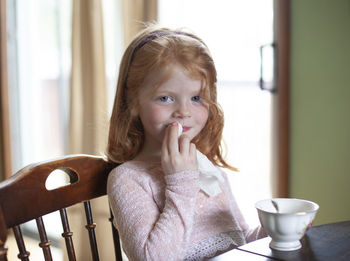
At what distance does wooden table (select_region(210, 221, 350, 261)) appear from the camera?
72 cm

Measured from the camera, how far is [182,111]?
1.03 metres

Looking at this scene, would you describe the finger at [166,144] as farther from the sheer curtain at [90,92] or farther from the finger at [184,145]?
the sheer curtain at [90,92]

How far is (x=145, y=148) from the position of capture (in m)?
1.16

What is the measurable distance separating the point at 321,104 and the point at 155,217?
0.94m

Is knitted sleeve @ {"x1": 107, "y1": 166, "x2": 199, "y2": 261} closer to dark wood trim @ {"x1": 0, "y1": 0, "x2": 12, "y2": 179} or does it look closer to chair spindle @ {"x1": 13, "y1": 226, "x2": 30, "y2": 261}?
chair spindle @ {"x1": 13, "y1": 226, "x2": 30, "y2": 261}

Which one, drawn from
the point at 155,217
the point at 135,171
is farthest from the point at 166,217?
the point at 135,171

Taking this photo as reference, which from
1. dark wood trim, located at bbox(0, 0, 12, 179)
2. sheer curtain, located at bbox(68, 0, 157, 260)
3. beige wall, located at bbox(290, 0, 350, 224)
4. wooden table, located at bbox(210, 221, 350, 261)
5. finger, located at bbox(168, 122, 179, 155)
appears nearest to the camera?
wooden table, located at bbox(210, 221, 350, 261)

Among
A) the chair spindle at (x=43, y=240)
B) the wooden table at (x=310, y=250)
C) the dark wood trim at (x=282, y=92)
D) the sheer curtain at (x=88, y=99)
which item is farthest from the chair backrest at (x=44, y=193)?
the sheer curtain at (x=88, y=99)

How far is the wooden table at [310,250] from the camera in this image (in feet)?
2.36

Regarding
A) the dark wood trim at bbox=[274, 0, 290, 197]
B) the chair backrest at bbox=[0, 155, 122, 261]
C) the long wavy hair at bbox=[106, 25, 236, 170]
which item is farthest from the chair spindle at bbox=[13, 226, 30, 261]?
the dark wood trim at bbox=[274, 0, 290, 197]

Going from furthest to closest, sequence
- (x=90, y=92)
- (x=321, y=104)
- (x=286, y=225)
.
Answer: (x=90, y=92)
(x=321, y=104)
(x=286, y=225)

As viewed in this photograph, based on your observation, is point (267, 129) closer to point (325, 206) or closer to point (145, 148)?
point (325, 206)

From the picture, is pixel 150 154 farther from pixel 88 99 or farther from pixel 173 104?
pixel 88 99

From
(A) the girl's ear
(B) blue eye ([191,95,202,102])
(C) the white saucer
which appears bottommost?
(C) the white saucer
